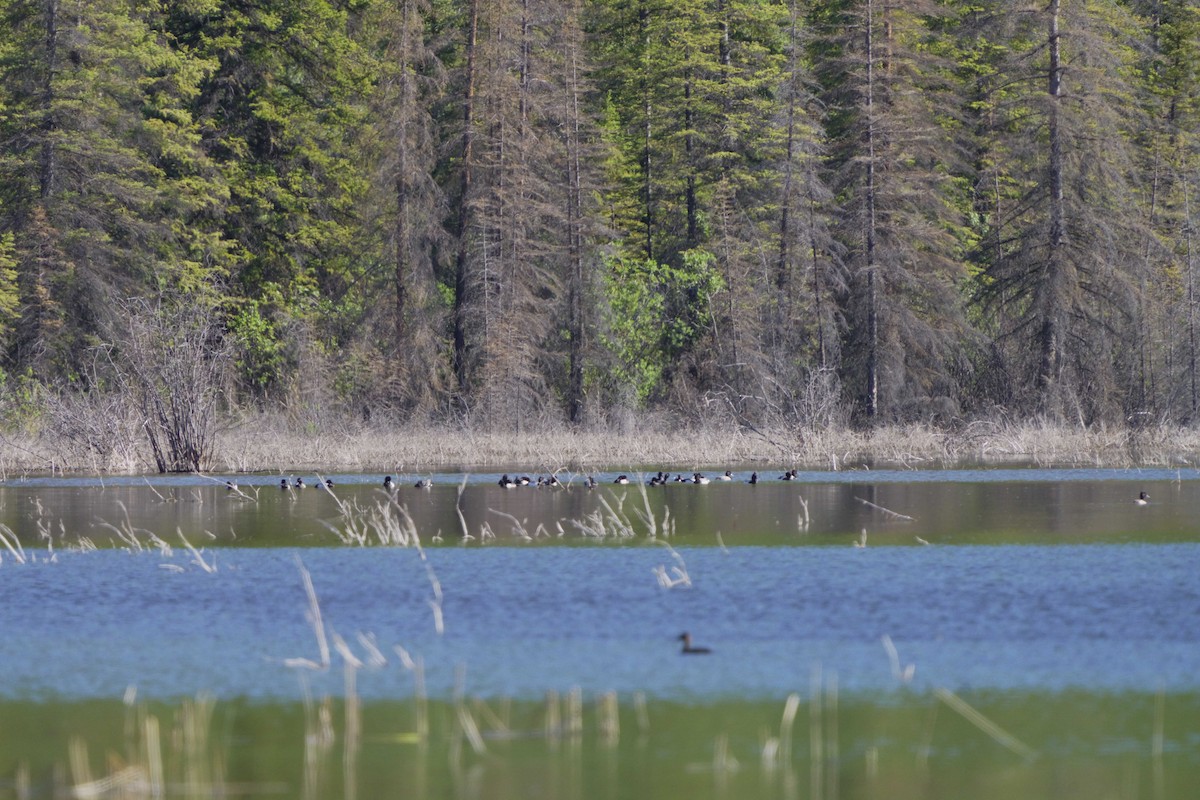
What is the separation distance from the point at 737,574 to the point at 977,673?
5057 millimetres

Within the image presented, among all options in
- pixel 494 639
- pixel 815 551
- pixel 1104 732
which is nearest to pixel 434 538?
pixel 815 551

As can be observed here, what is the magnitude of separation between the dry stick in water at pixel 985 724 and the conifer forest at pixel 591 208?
33239 mm

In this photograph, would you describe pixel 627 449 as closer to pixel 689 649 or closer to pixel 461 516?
pixel 461 516

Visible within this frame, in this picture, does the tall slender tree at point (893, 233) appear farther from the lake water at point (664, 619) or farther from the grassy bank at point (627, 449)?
the lake water at point (664, 619)

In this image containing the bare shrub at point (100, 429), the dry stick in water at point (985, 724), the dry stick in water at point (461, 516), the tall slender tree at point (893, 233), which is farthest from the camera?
the tall slender tree at point (893, 233)

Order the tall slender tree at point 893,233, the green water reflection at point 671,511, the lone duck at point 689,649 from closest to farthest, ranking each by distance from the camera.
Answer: the lone duck at point 689,649 < the green water reflection at point 671,511 < the tall slender tree at point 893,233

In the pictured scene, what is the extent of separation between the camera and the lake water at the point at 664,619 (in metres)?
10.2

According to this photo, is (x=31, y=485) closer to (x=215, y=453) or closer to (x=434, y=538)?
(x=215, y=453)

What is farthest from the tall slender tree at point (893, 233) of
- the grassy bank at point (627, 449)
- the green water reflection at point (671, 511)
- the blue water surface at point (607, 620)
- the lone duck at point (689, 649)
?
the lone duck at point (689, 649)

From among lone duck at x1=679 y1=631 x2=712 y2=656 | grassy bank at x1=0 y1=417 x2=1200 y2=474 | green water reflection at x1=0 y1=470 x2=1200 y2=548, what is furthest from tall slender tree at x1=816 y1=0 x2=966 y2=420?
lone duck at x1=679 y1=631 x2=712 y2=656

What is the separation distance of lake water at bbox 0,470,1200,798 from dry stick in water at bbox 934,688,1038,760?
0.17 feet

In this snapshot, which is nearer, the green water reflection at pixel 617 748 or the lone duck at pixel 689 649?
the green water reflection at pixel 617 748

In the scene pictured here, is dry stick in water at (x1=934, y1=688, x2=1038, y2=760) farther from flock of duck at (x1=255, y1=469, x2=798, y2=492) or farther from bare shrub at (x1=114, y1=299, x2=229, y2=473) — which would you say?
bare shrub at (x1=114, y1=299, x2=229, y2=473)

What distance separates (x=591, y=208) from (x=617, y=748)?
135 ft
